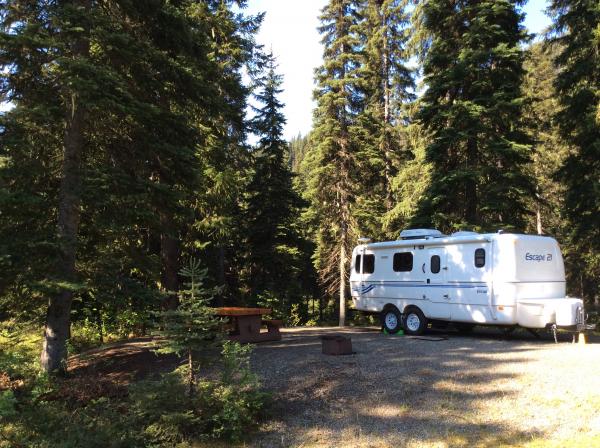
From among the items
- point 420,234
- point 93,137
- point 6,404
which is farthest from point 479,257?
point 6,404

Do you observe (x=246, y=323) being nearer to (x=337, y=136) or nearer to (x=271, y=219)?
(x=271, y=219)

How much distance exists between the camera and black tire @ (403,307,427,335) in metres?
13.3

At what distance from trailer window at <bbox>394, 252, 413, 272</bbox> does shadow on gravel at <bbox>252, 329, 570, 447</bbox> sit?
3329mm

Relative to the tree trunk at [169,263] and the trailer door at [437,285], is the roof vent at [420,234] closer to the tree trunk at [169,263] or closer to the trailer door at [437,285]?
the trailer door at [437,285]

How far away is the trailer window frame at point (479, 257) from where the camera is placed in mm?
11812

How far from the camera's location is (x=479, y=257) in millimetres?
11891

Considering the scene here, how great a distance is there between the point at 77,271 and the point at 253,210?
1306 cm

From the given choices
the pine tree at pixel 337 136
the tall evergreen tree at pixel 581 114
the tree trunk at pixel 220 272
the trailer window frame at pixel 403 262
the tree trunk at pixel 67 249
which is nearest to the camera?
the tree trunk at pixel 67 249

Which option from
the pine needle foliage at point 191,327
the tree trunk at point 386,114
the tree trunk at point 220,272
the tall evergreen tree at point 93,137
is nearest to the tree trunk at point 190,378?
the pine needle foliage at point 191,327

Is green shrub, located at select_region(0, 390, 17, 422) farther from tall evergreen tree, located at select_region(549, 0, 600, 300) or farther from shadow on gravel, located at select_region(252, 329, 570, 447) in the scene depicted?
tall evergreen tree, located at select_region(549, 0, 600, 300)

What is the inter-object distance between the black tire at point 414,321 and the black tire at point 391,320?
26cm

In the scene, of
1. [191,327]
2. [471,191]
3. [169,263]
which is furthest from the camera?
[471,191]

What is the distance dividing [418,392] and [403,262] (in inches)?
271

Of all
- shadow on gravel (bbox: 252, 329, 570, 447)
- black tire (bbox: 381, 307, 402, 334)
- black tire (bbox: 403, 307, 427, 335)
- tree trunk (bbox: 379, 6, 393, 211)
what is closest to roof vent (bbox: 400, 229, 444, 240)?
black tire (bbox: 403, 307, 427, 335)
